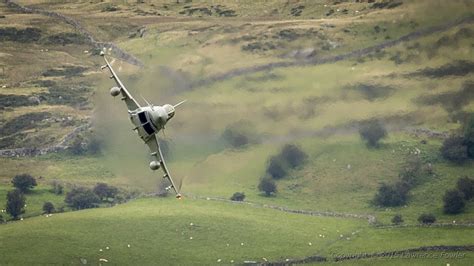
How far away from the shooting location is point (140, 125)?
134750 millimetres

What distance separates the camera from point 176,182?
486ft

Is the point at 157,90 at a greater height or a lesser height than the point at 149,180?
greater

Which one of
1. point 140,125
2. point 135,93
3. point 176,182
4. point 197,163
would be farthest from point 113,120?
point 140,125

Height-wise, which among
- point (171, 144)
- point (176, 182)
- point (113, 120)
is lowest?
point (176, 182)

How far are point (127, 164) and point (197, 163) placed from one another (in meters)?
10.3

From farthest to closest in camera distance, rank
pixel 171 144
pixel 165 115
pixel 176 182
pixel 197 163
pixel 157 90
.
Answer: pixel 157 90 → pixel 197 163 → pixel 171 144 → pixel 176 182 → pixel 165 115

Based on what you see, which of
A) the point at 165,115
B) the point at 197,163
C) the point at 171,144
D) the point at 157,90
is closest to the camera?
the point at 165,115

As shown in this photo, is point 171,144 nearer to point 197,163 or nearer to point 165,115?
point 197,163

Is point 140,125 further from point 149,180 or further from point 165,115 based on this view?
point 149,180

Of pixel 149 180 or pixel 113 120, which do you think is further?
Result: pixel 113 120

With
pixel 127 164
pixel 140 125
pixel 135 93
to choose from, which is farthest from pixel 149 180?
pixel 140 125

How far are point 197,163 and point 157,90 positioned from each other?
763 inches

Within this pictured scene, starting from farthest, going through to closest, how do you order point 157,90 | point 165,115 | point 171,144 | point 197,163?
point 157,90
point 197,163
point 171,144
point 165,115

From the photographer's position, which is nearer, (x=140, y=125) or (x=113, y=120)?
(x=140, y=125)
